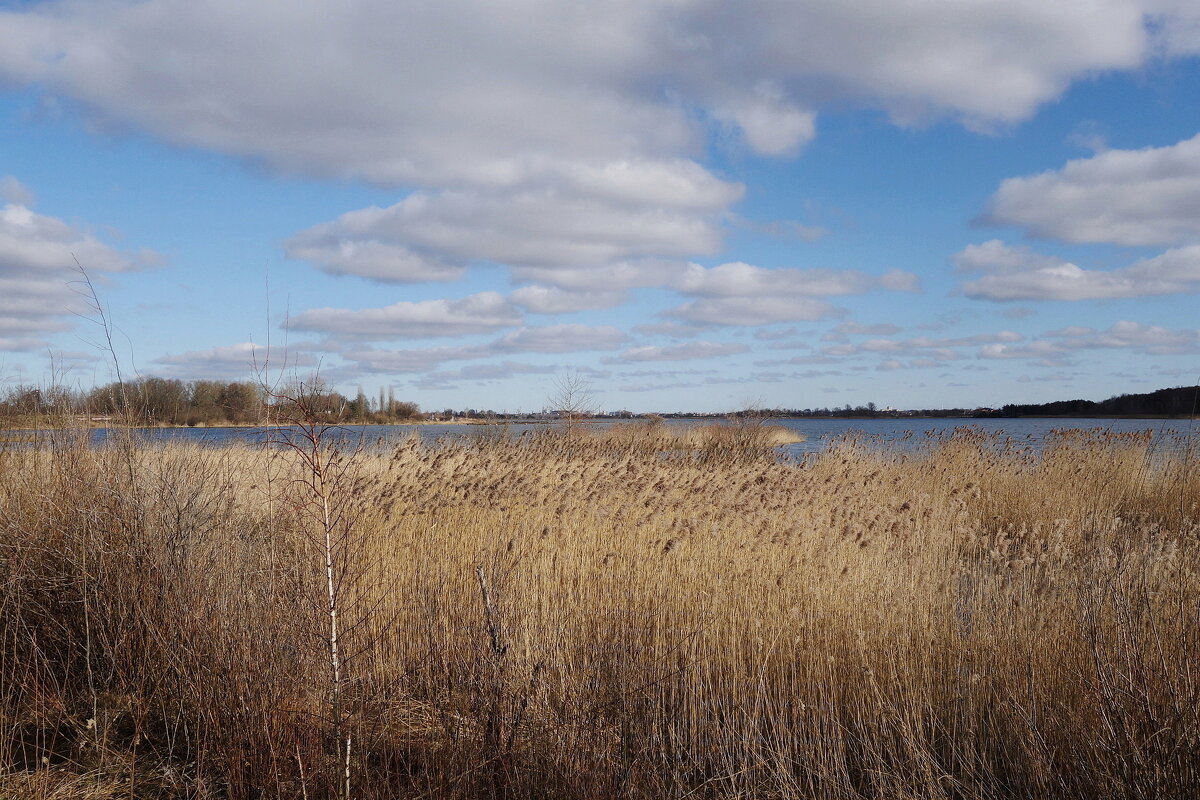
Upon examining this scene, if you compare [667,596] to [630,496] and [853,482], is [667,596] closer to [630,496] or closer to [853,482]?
[630,496]

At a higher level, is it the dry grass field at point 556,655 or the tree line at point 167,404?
the tree line at point 167,404

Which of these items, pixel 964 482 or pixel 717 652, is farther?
pixel 964 482

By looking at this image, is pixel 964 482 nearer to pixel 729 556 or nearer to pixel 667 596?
pixel 729 556

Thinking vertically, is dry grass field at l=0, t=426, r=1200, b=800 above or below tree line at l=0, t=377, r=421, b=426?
below

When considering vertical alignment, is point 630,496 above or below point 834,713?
above

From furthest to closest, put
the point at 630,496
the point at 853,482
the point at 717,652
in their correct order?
the point at 853,482 → the point at 630,496 → the point at 717,652

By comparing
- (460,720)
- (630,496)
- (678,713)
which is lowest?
(678,713)

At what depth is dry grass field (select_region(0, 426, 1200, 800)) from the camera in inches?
171

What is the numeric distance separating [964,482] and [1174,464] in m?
3.50

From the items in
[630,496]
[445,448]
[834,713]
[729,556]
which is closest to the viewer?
[834,713]

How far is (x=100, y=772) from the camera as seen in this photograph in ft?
14.6

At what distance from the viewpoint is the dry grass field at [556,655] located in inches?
171

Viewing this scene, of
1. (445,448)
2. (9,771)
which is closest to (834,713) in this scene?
(9,771)

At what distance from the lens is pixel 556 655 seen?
6.09m
